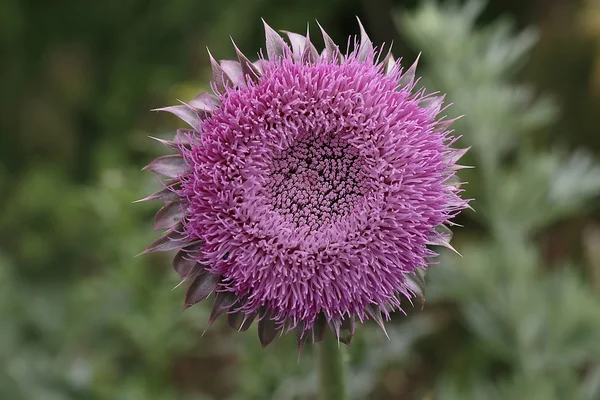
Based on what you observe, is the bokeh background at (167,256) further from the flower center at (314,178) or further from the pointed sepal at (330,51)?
the pointed sepal at (330,51)

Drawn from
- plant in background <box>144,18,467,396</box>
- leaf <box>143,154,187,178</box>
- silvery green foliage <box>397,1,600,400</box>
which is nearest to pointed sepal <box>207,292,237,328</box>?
plant in background <box>144,18,467,396</box>

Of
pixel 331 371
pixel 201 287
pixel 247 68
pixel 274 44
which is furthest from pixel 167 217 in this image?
pixel 331 371

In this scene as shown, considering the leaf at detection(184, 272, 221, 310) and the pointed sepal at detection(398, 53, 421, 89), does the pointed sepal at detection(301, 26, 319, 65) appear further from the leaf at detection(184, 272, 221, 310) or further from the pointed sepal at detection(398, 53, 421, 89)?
the leaf at detection(184, 272, 221, 310)

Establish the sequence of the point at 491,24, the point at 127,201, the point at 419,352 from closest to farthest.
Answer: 1. the point at 127,201
2. the point at 419,352
3. the point at 491,24

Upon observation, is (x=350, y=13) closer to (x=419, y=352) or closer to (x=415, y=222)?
(x=419, y=352)

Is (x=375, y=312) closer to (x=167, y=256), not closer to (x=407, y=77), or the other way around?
(x=407, y=77)

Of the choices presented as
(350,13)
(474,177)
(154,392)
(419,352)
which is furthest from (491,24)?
(154,392)
